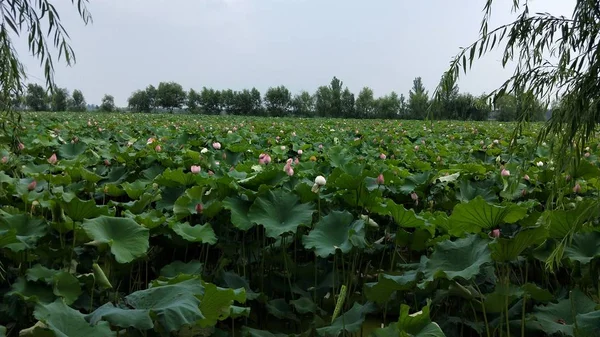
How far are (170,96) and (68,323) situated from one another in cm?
5501

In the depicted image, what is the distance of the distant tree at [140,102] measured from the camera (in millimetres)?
53812

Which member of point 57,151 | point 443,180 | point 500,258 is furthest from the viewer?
point 57,151

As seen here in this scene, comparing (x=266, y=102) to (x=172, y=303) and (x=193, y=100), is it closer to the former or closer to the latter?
(x=193, y=100)

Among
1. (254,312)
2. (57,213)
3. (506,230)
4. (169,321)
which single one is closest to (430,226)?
(506,230)

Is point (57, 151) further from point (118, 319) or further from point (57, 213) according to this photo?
point (118, 319)

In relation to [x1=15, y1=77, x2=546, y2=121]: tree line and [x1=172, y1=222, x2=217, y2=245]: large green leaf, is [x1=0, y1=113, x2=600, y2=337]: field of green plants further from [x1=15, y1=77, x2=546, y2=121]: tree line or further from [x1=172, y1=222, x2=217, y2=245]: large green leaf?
[x1=15, y1=77, x2=546, y2=121]: tree line

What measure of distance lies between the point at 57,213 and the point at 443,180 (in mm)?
1699

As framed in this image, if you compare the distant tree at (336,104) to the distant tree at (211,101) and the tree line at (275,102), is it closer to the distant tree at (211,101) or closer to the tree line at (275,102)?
the tree line at (275,102)

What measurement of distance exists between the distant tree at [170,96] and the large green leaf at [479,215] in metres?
53.6

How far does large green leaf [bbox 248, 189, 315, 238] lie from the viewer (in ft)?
5.54

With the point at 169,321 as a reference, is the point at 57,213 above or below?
above

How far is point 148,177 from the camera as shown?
2697mm

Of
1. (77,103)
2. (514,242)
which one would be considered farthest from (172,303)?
(77,103)

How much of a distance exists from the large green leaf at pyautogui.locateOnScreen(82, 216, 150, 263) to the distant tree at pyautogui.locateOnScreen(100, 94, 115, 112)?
47190 mm
